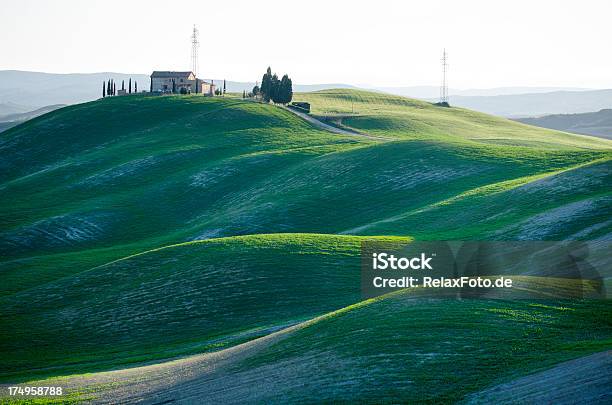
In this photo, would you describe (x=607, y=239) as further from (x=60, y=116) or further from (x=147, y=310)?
(x=60, y=116)

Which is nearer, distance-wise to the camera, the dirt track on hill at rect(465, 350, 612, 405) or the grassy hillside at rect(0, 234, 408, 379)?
the dirt track on hill at rect(465, 350, 612, 405)

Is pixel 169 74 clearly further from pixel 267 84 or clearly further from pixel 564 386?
pixel 564 386

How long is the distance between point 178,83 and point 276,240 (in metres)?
137

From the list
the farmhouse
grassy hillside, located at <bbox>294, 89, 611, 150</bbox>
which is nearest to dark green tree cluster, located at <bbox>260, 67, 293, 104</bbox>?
grassy hillside, located at <bbox>294, 89, 611, 150</bbox>

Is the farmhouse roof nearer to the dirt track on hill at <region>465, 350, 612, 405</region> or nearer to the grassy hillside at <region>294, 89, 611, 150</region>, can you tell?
the grassy hillside at <region>294, 89, 611, 150</region>

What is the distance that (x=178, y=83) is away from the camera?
627 ft

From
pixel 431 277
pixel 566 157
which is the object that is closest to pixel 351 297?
pixel 431 277

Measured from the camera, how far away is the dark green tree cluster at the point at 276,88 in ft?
545

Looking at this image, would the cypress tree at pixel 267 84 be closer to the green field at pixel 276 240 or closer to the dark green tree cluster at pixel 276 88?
the dark green tree cluster at pixel 276 88

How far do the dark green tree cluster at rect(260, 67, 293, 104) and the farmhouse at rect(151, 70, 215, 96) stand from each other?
77.5ft

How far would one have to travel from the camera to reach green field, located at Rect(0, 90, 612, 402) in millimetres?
32344

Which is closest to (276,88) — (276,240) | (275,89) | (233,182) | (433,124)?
(275,89)

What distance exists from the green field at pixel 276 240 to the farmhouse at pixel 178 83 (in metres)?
36.6

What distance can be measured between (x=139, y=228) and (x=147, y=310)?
144 ft
